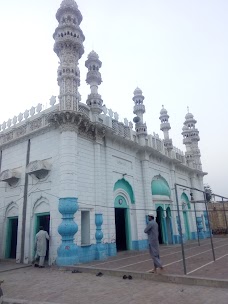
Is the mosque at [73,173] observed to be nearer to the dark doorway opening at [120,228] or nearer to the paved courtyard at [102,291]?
the dark doorway opening at [120,228]

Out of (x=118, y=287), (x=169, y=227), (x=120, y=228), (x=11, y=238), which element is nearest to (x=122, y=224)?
(x=120, y=228)

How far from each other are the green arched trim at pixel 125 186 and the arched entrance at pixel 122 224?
25.1 inches

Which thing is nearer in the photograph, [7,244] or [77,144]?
[77,144]

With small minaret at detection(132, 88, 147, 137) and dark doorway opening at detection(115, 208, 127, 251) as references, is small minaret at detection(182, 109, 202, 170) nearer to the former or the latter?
small minaret at detection(132, 88, 147, 137)

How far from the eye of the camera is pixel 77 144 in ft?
43.9

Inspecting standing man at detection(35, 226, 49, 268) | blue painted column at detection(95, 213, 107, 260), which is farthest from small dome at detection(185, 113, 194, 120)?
standing man at detection(35, 226, 49, 268)

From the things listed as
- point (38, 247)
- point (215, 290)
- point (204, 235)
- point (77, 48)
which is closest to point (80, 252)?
point (38, 247)

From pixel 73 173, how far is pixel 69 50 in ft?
23.2

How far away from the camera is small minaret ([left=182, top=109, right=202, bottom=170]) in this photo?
1082 inches

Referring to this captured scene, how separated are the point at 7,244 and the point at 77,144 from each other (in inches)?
285

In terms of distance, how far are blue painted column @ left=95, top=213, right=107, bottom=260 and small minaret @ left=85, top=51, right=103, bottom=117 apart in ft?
19.4

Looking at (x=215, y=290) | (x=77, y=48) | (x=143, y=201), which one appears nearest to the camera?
(x=215, y=290)

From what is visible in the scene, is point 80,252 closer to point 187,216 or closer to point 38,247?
point 38,247

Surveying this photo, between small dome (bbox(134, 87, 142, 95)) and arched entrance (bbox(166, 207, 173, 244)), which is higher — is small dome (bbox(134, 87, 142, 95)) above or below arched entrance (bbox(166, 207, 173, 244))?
above
